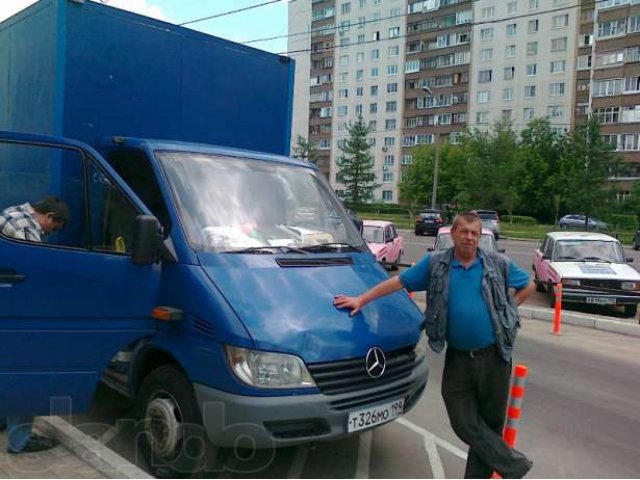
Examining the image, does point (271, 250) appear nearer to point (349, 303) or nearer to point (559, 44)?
point (349, 303)

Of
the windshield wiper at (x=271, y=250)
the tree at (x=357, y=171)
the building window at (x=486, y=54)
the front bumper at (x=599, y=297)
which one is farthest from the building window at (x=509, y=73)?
the windshield wiper at (x=271, y=250)

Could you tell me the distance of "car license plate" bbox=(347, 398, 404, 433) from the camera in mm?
3502

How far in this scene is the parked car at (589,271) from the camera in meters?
11.1

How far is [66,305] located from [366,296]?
1.84 meters

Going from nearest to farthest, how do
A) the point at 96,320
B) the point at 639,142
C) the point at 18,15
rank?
1. the point at 96,320
2. the point at 18,15
3. the point at 639,142

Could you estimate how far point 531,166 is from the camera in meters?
59.8

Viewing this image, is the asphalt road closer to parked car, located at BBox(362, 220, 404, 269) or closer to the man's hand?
the man's hand

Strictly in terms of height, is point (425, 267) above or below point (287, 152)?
below

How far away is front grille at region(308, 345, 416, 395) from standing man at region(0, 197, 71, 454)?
6.42 feet

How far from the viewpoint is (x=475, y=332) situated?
11.6 ft

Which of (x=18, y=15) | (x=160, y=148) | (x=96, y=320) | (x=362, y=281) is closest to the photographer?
(x=96, y=320)

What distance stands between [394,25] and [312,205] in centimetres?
8509

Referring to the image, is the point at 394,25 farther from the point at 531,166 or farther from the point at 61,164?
the point at 61,164

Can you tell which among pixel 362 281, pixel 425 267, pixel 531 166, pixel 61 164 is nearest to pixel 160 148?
pixel 61 164
